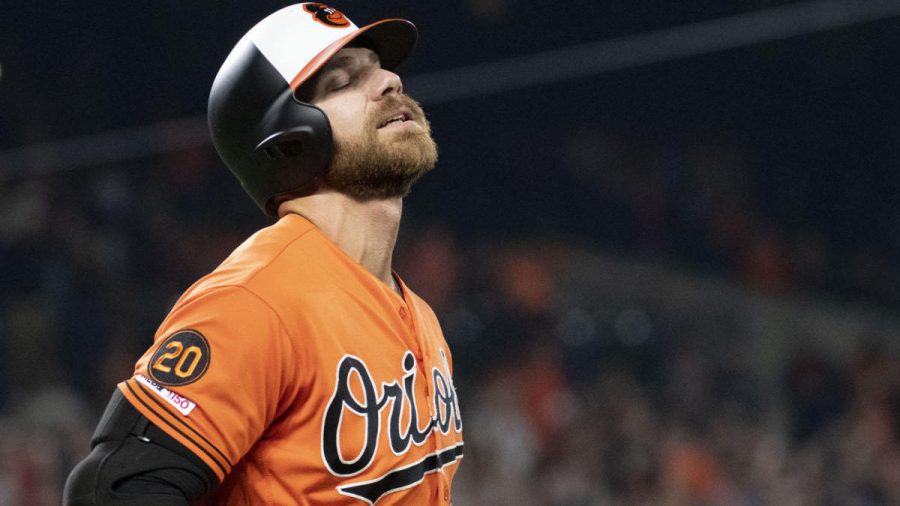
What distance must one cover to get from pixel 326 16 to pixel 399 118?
0.23 meters

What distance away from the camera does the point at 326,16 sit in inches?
76.0

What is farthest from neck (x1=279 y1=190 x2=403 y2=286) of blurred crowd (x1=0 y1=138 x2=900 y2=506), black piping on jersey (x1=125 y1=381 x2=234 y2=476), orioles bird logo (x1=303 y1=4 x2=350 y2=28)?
blurred crowd (x1=0 y1=138 x2=900 y2=506)

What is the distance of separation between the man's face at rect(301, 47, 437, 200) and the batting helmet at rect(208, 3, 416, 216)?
0.03 metres

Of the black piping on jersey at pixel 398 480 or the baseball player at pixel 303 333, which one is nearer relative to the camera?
the baseball player at pixel 303 333

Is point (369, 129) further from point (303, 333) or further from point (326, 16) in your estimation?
point (303, 333)

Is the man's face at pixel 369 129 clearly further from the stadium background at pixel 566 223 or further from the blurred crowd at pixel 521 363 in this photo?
the stadium background at pixel 566 223

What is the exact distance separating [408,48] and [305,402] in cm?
77

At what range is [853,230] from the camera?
6.06 m

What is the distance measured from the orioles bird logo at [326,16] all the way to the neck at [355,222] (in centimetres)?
29

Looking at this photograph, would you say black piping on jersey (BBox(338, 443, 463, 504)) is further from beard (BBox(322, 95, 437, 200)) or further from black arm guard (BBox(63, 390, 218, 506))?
beard (BBox(322, 95, 437, 200))

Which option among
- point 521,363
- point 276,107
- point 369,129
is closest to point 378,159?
point 369,129

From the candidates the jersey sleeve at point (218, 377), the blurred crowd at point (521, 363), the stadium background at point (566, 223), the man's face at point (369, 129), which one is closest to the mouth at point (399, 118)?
the man's face at point (369, 129)

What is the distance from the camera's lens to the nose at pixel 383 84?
1.86 m

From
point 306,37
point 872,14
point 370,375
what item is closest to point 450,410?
point 370,375
